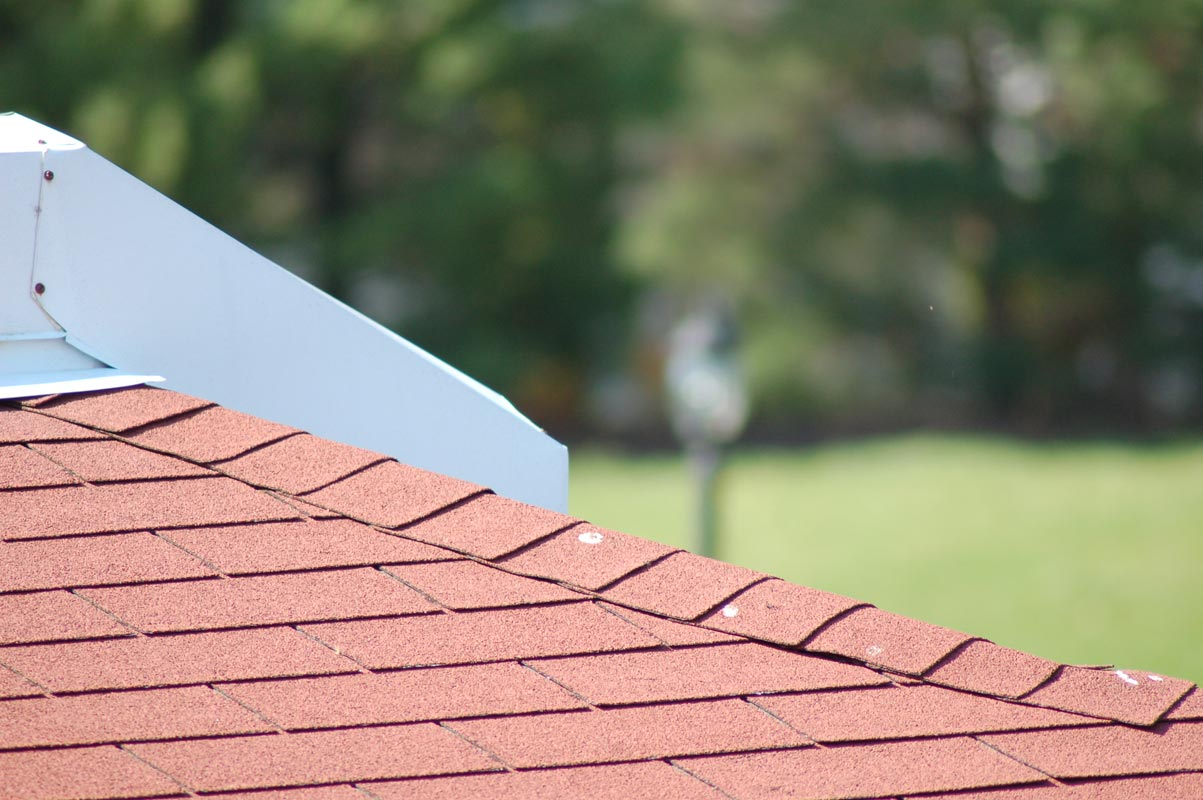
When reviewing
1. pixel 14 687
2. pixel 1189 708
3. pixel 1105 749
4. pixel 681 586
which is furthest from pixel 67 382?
pixel 1189 708

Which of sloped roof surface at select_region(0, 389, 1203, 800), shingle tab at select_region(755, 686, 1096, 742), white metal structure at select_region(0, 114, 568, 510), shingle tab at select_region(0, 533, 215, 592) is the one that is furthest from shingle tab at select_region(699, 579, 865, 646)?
white metal structure at select_region(0, 114, 568, 510)

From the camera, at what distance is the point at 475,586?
→ 2.15 meters

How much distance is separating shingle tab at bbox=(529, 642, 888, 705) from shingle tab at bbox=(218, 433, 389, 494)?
54 cm

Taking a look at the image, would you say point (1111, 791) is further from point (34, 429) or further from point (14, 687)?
point (34, 429)

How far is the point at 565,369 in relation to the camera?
21156 millimetres

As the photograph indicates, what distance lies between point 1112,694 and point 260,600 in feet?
4.28

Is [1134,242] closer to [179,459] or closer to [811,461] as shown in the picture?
[811,461]

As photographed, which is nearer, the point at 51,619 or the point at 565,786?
the point at 565,786

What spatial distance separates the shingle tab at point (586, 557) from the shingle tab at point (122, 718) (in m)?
0.50

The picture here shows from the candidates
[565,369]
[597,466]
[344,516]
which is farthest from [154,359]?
[565,369]

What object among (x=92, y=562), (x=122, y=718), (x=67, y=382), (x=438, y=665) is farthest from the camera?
(x=67, y=382)

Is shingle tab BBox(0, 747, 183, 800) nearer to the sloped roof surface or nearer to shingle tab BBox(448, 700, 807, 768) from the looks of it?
the sloped roof surface

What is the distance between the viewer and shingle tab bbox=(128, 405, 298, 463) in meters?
2.34

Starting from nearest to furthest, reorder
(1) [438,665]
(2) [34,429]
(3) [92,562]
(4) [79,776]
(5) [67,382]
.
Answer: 1. (4) [79,776]
2. (1) [438,665]
3. (3) [92,562]
4. (2) [34,429]
5. (5) [67,382]
